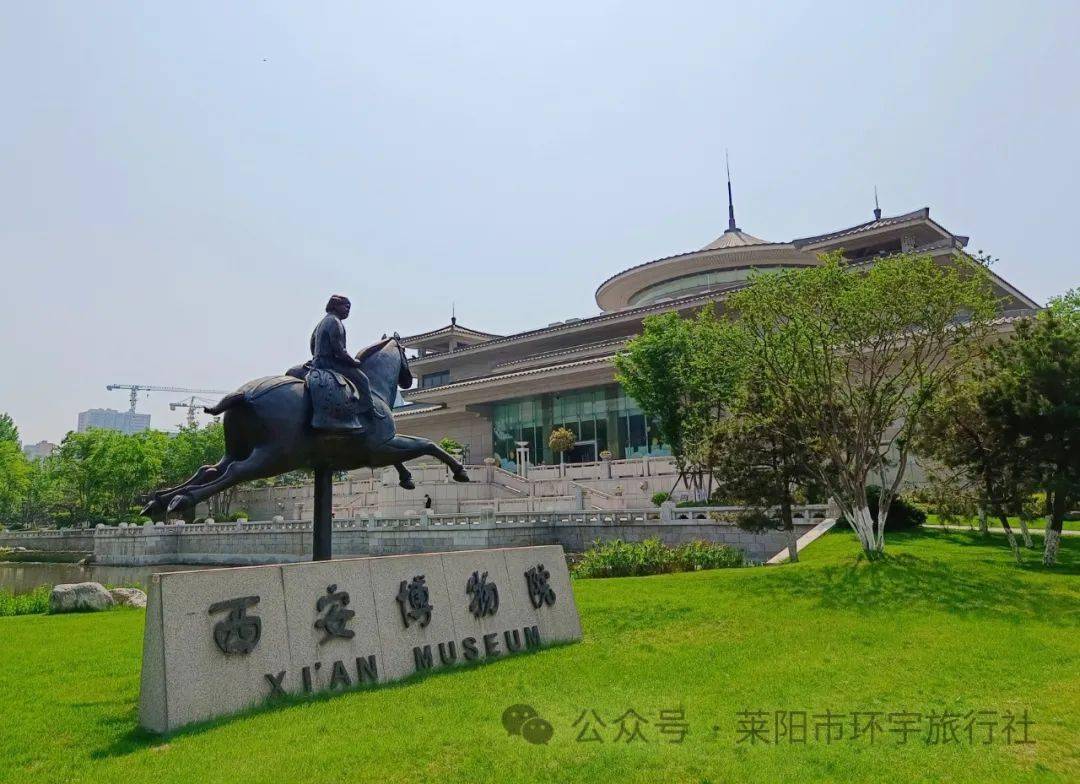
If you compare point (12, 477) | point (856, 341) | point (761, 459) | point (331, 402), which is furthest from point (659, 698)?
point (12, 477)

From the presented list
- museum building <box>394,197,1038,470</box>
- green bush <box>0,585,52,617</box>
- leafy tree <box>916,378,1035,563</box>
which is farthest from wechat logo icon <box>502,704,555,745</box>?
museum building <box>394,197,1038,470</box>

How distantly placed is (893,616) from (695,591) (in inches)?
125

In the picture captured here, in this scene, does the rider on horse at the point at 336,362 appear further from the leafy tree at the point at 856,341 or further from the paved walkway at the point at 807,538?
the paved walkway at the point at 807,538

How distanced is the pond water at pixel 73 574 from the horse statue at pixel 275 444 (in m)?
23.4

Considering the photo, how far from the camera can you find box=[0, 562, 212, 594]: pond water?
29.4 m

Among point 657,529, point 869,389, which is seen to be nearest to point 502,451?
point 657,529

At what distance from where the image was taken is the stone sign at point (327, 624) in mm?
5926

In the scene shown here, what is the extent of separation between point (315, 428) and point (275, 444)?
0.45m

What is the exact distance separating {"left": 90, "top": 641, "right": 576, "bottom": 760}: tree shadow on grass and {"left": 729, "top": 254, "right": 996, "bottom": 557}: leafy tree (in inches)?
400

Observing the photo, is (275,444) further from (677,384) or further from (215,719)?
(677,384)

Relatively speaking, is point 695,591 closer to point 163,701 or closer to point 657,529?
point 163,701

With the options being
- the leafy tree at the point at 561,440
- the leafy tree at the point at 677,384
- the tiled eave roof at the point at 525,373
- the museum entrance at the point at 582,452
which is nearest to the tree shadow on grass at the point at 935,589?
the leafy tree at the point at 677,384

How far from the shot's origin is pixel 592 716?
6.07 meters

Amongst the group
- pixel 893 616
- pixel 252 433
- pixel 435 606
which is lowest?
pixel 893 616
